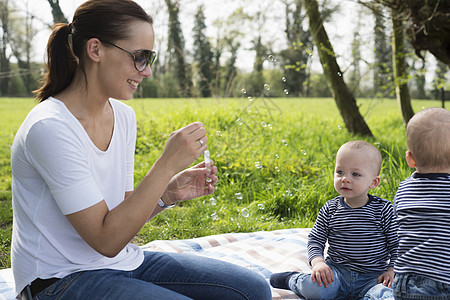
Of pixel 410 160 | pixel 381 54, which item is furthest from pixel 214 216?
pixel 381 54

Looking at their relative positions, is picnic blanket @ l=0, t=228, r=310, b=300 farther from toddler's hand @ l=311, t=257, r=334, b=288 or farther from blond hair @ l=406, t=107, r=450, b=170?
blond hair @ l=406, t=107, r=450, b=170

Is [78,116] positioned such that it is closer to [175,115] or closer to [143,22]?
[143,22]

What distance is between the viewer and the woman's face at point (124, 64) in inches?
63.5

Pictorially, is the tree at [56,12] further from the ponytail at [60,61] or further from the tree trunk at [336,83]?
Answer: the ponytail at [60,61]

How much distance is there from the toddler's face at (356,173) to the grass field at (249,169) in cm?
112

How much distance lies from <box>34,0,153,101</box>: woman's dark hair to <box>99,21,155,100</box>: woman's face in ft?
0.09

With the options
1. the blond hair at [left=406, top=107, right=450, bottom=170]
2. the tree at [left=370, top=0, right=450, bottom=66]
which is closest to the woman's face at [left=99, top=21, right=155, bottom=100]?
the blond hair at [left=406, top=107, right=450, bottom=170]

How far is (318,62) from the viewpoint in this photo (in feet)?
19.0

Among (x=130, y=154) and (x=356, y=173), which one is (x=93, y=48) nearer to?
(x=130, y=154)

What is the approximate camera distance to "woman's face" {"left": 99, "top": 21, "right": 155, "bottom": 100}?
1613 millimetres

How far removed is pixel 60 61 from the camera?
1.64 metres

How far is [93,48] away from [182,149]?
486 mm

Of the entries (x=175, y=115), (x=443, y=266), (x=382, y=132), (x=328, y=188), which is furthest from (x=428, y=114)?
(x=382, y=132)

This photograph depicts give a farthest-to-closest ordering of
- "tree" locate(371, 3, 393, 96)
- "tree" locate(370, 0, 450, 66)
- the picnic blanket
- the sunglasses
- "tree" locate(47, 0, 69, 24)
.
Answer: "tree" locate(371, 3, 393, 96) < "tree" locate(370, 0, 450, 66) < "tree" locate(47, 0, 69, 24) < the picnic blanket < the sunglasses
